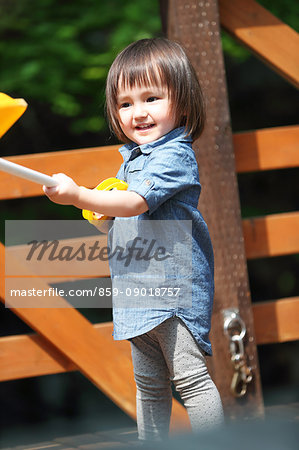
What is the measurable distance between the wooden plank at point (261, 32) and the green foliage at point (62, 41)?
548 mm

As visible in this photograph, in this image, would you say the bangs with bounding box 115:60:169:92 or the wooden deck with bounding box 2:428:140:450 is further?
the wooden deck with bounding box 2:428:140:450

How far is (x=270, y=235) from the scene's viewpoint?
2.41m

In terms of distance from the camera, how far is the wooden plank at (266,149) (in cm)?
237

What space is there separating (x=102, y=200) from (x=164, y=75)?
0.39 meters

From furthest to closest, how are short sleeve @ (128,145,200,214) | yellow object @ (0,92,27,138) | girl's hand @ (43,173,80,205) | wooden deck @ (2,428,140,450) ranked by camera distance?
wooden deck @ (2,428,140,450) < short sleeve @ (128,145,200,214) < girl's hand @ (43,173,80,205) < yellow object @ (0,92,27,138)

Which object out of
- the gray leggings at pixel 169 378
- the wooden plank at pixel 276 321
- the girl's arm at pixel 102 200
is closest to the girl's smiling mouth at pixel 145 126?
the girl's arm at pixel 102 200

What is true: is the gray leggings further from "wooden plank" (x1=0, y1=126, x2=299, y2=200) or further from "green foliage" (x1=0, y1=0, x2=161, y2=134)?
"green foliage" (x1=0, y1=0, x2=161, y2=134)

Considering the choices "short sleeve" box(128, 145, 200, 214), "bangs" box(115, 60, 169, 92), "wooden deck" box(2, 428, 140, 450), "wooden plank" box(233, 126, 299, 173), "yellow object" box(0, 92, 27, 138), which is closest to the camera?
"yellow object" box(0, 92, 27, 138)

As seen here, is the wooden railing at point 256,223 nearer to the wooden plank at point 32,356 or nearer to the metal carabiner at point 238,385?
the wooden plank at point 32,356

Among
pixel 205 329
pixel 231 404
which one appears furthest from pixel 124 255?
pixel 231 404

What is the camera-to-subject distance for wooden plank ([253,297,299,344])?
7.90ft

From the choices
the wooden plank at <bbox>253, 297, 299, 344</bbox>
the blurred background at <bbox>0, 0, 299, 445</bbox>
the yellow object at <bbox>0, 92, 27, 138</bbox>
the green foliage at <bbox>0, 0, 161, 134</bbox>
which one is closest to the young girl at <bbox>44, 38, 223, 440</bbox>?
the yellow object at <bbox>0, 92, 27, 138</bbox>

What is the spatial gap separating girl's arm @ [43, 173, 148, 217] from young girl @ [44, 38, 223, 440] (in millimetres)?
57

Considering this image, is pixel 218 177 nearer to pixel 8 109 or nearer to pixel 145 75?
pixel 145 75
